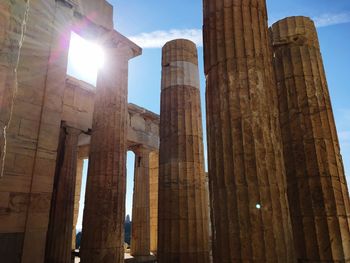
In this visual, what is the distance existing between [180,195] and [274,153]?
6507mm

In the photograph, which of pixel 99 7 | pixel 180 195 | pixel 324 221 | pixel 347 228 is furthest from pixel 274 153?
pixel 99 7

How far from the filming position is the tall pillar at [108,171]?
1189 centimetres

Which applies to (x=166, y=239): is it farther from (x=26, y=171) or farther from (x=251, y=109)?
(x=251, y=109)

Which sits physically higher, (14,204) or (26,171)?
(26,171)

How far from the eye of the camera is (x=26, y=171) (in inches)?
336

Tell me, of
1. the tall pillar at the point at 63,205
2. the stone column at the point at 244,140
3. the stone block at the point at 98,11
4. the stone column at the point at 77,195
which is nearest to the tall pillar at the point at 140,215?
the stone column at the point at 77,195

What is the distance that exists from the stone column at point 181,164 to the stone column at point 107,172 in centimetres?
185

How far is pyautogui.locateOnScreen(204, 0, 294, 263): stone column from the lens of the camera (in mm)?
6109

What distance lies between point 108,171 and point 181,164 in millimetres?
3255

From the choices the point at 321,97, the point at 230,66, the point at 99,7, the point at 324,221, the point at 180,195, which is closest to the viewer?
the point at 230,66

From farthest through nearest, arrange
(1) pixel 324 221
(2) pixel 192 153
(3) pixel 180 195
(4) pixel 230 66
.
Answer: (2) pixel 192 153 → (3) pixel 180 195 → (1) pixel 324 221 → (4) pixel 230 66

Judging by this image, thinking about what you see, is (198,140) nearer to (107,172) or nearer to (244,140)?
(107,172)

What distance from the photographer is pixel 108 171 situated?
1286 centimetres

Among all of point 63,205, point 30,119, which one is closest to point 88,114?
point 63,205
